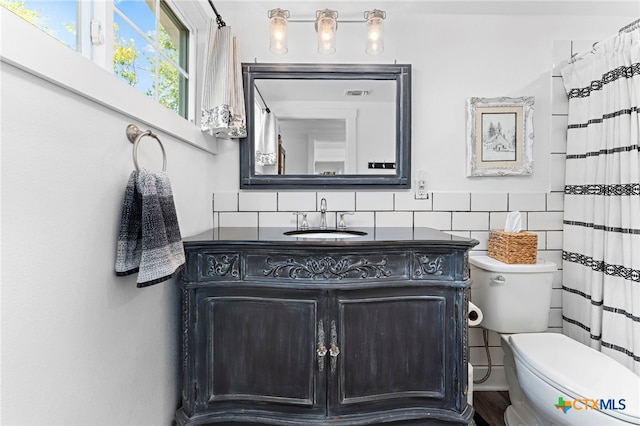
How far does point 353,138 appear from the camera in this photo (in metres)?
1.93

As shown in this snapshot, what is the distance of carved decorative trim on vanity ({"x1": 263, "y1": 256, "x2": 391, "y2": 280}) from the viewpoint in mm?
1350

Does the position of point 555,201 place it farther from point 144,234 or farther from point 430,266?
point 144,234

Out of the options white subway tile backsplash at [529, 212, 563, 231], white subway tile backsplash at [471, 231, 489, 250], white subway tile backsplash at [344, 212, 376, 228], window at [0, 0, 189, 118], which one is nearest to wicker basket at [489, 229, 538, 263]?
white subway tile backsplash at [471, 231, 489, 250]

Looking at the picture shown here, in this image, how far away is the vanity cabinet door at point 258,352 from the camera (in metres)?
1.37

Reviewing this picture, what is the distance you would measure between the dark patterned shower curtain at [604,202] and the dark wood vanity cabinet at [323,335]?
784 millimetres

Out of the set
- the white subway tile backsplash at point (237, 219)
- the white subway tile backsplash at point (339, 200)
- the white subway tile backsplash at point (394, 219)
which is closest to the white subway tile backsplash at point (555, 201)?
the white subway tile backsplash at point (394, 219)

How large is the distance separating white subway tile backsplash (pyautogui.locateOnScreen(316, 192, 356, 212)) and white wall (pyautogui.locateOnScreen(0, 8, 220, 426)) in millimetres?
968

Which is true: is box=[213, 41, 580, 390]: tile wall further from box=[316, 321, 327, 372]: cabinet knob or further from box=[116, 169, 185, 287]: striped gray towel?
box=[116, 169, 185, 287]: striped gray towel

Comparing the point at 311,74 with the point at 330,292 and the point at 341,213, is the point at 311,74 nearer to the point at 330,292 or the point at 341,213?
the point at 341,213

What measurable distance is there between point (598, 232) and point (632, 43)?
0.89 m

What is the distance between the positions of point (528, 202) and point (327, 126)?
4.22 feet

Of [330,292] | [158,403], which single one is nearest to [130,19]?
[330,292]

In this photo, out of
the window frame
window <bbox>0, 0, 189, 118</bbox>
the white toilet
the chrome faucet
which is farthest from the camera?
A: the chrome faucet

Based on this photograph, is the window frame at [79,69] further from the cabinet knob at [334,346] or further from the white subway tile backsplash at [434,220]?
the white subway tile backsplash at [434,220]
